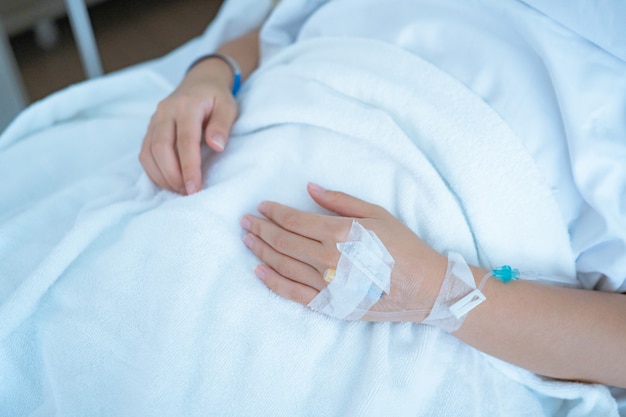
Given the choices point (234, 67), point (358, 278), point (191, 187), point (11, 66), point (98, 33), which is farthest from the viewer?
point (98, 33)

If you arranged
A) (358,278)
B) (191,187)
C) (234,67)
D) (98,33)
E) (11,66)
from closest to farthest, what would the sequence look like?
1. (358,278)
2. (191,187)
3. (234,67)
4. (11,66)
5. (98,33)

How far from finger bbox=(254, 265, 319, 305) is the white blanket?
0.01 meters

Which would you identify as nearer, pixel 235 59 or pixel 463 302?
pixel 463 302

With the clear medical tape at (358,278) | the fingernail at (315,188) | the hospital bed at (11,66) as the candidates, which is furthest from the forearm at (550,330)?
the hospital bed at (11,66)

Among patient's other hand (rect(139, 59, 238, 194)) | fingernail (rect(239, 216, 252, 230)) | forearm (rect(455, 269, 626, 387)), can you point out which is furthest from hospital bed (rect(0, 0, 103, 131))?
forearm (rect(455, 269, 626, 387))

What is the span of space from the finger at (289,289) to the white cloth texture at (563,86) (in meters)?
0.32

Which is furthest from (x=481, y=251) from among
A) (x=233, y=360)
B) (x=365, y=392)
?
(x=233, y=360)

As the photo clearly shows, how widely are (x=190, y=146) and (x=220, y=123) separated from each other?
0.06 meters

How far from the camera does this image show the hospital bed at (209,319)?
591 millimetres

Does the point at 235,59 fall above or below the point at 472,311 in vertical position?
above

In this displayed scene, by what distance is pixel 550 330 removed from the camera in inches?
24.5

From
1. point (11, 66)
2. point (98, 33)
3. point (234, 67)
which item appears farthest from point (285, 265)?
point (98, 33)

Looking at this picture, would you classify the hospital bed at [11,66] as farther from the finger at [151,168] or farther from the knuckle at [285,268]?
the knuckle at [285,268]

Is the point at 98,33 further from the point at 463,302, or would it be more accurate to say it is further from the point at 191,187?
the point at 463,302
